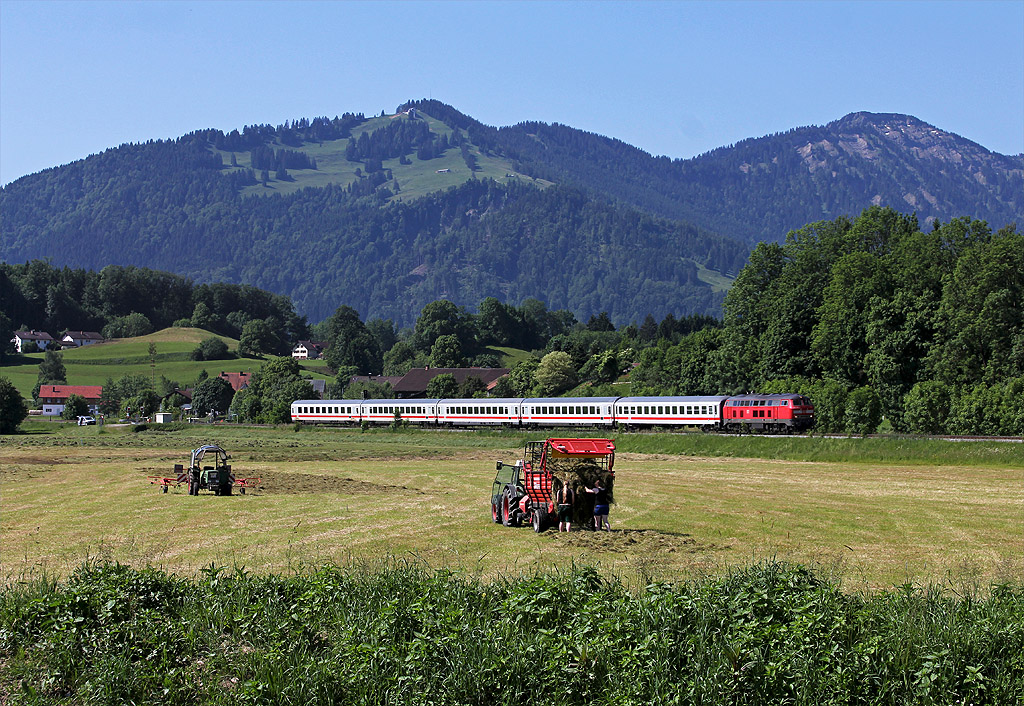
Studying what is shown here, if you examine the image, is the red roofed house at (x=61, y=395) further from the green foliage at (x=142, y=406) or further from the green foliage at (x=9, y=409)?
the green foliage at (x=9, y=409)

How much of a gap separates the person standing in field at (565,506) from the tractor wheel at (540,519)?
0.37 meters

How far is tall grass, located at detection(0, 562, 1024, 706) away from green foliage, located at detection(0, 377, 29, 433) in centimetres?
9301

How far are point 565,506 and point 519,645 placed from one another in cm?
1222

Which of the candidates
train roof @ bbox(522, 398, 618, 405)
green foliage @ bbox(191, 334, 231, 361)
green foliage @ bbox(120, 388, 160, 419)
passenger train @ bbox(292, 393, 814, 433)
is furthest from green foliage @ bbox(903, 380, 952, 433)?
green foliage @ bbox(191, 334, 231, 361)

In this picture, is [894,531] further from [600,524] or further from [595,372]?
[595,372]

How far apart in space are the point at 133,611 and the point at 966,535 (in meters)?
20.0

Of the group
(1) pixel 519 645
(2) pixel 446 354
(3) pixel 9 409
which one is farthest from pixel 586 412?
(2) pixel 446 354

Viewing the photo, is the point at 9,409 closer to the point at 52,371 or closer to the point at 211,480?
the point at 52,371

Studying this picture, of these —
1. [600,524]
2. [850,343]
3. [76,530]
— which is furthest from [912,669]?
[850,343]

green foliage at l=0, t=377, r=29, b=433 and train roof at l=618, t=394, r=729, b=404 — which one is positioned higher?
train roof at l=618, t=394, r=729, b=404

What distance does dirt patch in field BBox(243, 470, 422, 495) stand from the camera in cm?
3472

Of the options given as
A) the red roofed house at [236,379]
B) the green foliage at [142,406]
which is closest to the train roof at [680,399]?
the green foliage at [142,406]

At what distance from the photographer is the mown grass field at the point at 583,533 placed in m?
19.6

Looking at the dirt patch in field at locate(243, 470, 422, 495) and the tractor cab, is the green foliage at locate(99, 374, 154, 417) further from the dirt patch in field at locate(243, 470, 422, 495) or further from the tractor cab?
the tractor cab
